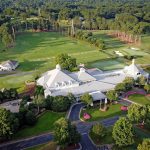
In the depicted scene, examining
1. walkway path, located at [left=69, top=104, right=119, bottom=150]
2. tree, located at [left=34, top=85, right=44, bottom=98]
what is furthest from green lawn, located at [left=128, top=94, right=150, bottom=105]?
tree, located at [left=34, top=85, right=44, bottom=98]

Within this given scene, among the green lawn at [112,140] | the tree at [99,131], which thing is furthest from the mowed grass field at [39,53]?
the tree at [99,131]

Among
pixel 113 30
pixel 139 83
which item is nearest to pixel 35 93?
pixel 139 83

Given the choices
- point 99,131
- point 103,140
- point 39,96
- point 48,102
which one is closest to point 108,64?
point 39,96

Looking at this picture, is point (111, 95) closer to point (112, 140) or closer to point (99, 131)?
point (112, 140)

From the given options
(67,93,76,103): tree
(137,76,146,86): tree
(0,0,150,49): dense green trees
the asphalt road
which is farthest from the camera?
(0,0,150,49): dense green trees

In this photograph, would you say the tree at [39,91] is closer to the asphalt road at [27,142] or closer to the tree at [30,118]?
the tree at [30,118]

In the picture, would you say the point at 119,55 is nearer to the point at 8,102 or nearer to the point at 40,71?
the point at 40,71

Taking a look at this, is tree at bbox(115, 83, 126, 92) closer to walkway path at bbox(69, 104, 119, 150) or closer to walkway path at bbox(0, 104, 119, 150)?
walkway path at bbox(69, 104, 119, 150)
